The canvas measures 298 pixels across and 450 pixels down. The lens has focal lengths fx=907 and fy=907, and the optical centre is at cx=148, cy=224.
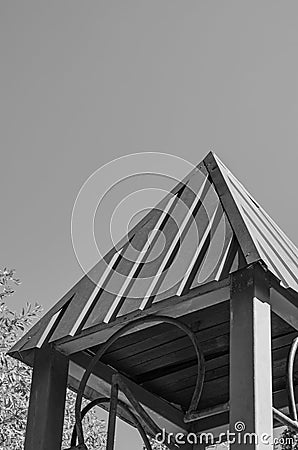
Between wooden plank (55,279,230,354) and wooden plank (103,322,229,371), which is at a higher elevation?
wooden plank (103,322,229,371)

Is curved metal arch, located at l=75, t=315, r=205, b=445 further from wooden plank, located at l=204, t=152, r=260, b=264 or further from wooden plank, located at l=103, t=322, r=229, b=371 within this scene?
wooden plank, located at l=204, t=152, r=260, b=264

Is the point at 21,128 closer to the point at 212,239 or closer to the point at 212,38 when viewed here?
the point at 212,38

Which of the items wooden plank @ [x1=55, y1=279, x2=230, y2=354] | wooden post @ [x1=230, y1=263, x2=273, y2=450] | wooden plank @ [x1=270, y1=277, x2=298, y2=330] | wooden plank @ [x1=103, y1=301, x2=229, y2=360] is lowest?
wooden post @ [x1=230, y1=263, x2=273, y2=450]

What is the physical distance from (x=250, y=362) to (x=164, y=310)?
55cm

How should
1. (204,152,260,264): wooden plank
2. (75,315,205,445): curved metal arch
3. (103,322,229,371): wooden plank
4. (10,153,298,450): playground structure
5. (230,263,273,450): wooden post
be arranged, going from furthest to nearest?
(103,322,229,371): wooden plank → (75,315,205,445): curved metal arch → (204,152,260,264): wooden plank → (10,153,298,450): playground structure → (230,263,273,450): wooden post

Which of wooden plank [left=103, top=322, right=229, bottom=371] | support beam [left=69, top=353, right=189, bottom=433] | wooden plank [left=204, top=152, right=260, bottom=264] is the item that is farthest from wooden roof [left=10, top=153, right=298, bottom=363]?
wooden plank [left=103, top=322, right=229, bottom=371]

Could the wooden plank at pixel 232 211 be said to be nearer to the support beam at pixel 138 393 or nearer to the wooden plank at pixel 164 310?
the wooden plank at pixel 164 310

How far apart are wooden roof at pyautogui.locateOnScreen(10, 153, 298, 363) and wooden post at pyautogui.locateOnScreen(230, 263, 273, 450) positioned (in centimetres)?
9

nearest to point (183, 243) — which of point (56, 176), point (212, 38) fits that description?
point (212, 38)

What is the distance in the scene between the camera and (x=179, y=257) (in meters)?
3.88

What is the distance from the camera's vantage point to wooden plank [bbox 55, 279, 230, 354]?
364 cm

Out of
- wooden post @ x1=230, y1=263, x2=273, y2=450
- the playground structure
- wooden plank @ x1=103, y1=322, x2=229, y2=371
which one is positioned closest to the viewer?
wooden post @ x1=230, y1=263, x2=273, y2=450

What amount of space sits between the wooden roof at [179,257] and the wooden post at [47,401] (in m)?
0.07

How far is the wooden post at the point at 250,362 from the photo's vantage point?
10.6ft
